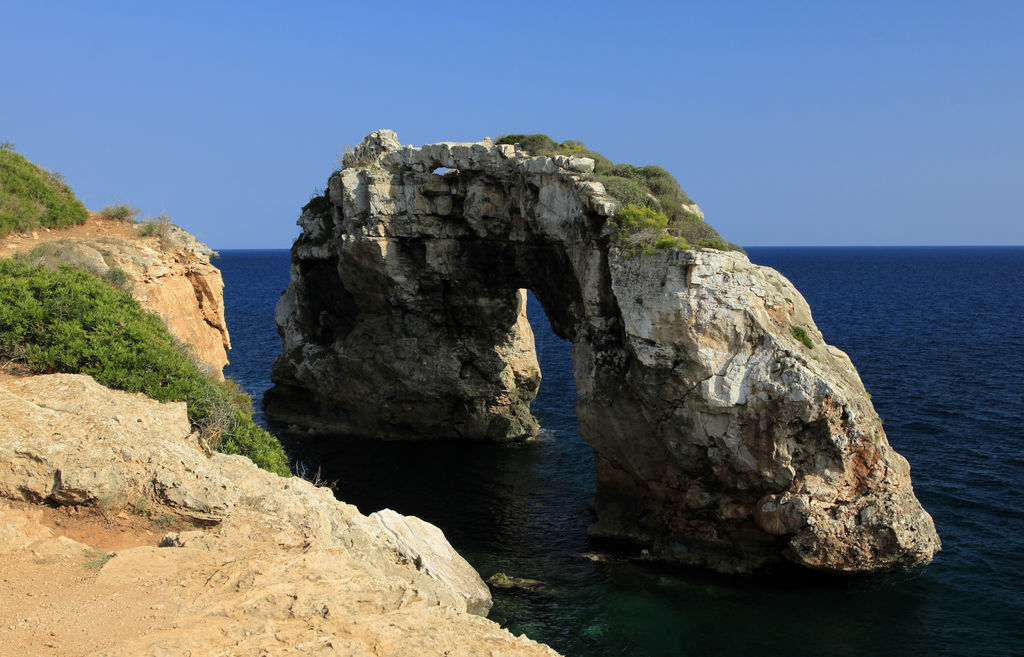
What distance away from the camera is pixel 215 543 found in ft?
40.1

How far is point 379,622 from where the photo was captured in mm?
11047

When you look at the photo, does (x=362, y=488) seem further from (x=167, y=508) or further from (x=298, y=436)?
(x=167, y=508)

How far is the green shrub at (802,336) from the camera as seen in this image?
2352 centimetres

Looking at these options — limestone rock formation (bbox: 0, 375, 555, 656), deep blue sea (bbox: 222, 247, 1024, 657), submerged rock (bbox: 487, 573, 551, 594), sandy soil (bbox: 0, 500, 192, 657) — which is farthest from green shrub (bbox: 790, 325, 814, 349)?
sandy soil (bbox: 0, 500, 192, 657)

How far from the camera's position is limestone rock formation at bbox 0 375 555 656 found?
33.9ft

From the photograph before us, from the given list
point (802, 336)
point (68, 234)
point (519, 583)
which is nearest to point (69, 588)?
point (519, 583)

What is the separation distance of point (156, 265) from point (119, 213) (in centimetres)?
525

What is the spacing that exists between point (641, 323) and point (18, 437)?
18.0 meters

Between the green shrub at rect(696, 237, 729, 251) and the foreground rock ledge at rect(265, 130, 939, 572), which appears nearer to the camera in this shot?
the foreground rock ledge at rect(265, 130, 939, 572)

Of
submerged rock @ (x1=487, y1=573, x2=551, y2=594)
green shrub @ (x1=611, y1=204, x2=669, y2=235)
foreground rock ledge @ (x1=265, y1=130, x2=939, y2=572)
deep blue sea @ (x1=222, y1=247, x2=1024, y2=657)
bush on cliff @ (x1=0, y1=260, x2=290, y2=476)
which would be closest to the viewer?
bush on cliff @ (x1=0, y1=260, x2=290, y2=476)

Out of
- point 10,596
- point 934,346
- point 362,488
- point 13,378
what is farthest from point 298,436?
point 934,346

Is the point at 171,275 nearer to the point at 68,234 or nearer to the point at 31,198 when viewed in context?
the point at 68,234

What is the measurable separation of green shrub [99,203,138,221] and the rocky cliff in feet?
0.79

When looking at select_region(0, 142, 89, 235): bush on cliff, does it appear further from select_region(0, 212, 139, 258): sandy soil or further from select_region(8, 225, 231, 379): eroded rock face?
select_region(8, 225, 231, 379): eroded rock face
